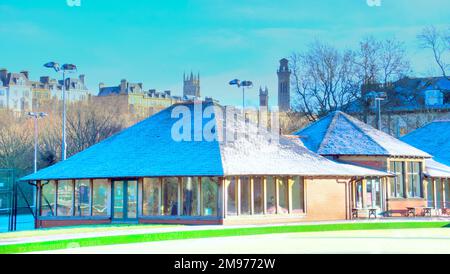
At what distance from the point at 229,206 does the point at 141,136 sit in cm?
706

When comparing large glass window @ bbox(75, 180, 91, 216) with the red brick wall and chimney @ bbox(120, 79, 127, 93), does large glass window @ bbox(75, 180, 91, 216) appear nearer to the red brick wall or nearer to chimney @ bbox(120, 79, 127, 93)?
the red brick wall

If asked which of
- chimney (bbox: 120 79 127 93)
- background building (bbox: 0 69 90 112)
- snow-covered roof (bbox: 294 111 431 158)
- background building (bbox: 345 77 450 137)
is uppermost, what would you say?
chimney (bbox: 120 79 127 93)

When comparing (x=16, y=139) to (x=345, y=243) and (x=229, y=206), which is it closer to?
(x=229, y=206)

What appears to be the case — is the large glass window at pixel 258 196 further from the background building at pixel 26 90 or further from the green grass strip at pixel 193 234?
the background building at pixel 26 90

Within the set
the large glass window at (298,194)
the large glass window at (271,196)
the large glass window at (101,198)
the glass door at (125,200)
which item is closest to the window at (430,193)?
the large glass window at (298,194)

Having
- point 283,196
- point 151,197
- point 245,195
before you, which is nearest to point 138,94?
point 283,196

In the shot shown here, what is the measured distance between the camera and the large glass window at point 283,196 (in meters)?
34.8

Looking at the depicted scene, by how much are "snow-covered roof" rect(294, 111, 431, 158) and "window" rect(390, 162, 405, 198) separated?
0.67 meters

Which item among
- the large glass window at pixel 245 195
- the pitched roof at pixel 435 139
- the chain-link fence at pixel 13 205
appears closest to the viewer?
the large glass window at pixel 245 195

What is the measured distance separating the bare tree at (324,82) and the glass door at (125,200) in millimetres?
40867

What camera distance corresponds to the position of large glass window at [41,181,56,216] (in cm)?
3562

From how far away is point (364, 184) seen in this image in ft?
131

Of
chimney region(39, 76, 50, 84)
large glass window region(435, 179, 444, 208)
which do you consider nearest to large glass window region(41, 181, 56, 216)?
large glass window region(435, 179, 444, 208)

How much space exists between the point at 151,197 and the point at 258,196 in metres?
4.42
